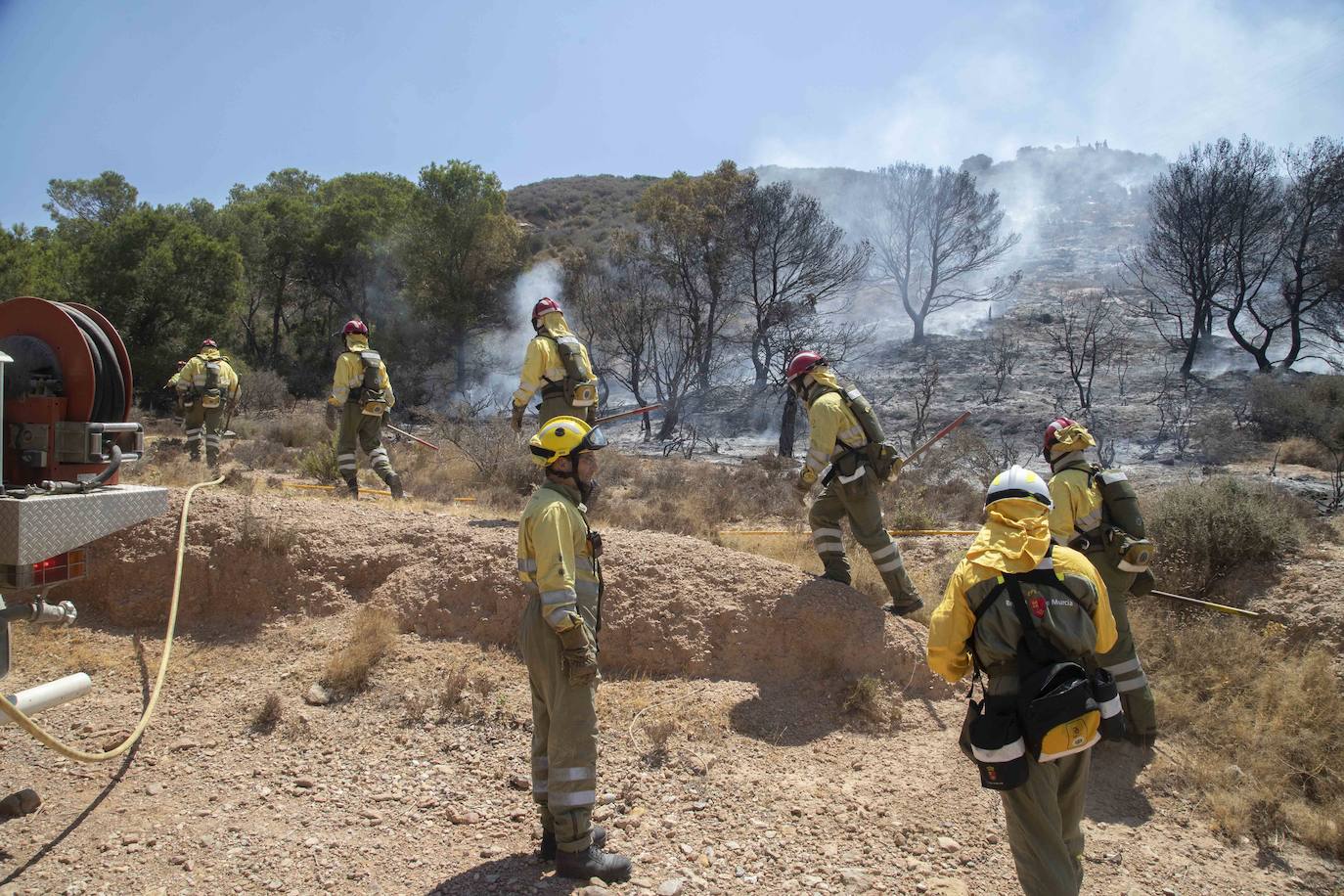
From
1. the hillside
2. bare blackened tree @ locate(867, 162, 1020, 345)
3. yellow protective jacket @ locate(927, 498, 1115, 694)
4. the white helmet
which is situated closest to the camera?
yellow protective jacket @ locate(927, 498, 1115, 694)

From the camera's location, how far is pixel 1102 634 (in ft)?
10.3

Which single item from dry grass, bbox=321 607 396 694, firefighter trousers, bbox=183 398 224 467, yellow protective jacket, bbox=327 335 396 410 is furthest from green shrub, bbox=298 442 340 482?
dry grass, bbox=321 607 396 694

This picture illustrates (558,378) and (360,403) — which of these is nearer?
(558,378)

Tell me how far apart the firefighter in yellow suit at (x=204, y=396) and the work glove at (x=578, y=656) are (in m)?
9.87

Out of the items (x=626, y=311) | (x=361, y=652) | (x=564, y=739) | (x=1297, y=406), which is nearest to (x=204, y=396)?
(x=361, y=652)

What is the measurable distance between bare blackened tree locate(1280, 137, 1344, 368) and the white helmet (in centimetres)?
2393

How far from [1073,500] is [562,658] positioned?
136 inches

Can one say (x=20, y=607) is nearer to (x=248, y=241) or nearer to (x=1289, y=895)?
(x=1289, y=895)

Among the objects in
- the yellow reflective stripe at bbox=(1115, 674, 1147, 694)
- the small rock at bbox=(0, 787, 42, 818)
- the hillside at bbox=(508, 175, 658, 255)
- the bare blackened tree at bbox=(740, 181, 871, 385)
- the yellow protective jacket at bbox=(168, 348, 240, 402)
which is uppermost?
the hillside at bbox=(508, 175, 658, 255)

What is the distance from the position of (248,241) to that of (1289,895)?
1182 inches

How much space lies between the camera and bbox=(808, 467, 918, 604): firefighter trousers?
566cm

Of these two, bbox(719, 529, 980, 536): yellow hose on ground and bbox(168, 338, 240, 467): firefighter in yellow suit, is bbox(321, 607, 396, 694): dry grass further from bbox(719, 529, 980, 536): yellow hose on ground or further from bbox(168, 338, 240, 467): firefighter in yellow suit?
bbox(168, 338, 240, 467): firefighter in yellow suit

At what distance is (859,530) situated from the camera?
18.7 feet

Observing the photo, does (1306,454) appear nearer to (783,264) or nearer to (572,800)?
(783,264)
